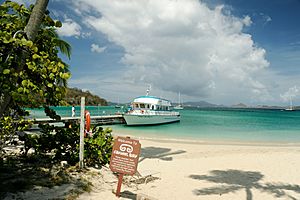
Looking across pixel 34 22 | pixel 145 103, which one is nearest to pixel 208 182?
pixel 34 22

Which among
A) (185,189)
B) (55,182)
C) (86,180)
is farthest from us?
(185,189)

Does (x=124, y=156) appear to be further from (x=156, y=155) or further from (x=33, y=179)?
(x=156, y=155)

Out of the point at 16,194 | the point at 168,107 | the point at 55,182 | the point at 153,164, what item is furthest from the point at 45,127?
the point at 168,107

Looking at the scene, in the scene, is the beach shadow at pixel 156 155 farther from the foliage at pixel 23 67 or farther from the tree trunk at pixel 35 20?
the tree trunk at pixel 35 20

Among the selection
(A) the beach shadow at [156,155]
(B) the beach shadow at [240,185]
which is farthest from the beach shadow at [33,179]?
(A) the beach shadow at [156,155]

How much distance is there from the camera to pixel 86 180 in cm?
631

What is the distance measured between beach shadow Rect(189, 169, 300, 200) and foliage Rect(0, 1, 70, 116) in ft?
15.1

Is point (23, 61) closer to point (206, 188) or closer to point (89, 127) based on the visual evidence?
point (89, 127)

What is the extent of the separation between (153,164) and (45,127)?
4.19 metres

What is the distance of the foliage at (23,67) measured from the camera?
331 cm

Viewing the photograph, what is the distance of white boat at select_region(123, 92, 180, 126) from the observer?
3172 centimetres

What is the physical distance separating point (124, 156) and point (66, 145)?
8.37ft

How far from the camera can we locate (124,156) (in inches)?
228

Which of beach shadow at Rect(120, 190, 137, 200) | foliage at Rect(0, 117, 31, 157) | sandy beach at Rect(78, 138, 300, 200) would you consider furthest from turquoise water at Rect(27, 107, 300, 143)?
foliage at Rect(0, 117, 31, 157)
